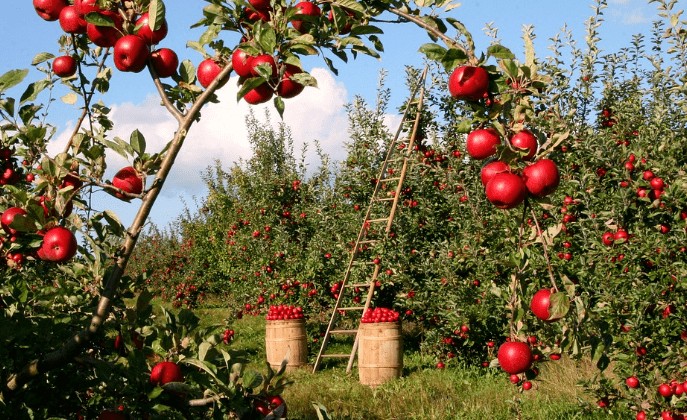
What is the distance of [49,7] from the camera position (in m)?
1.53

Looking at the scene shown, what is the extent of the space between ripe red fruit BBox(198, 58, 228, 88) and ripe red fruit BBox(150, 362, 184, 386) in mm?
666

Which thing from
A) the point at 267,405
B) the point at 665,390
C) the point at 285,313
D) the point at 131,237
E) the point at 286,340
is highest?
the point at 131,237

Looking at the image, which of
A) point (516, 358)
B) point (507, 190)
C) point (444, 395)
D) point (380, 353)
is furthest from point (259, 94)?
point (380, 353)

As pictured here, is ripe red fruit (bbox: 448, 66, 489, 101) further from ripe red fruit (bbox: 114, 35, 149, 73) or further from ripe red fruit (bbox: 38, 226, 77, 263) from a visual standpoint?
ripe red fruit (bbox: 38, 226, 77, 263)

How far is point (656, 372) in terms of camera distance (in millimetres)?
3824

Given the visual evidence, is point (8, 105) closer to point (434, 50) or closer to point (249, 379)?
point (249, 379)

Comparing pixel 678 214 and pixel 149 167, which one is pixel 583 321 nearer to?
pixel 149 167

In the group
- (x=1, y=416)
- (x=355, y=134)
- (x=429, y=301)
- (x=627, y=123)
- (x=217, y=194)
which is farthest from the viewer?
(x=217, y=194)

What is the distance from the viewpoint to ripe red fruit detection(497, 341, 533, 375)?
144 centimetres

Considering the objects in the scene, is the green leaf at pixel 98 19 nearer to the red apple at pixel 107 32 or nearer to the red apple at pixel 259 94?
the red apple at pixel 107 32

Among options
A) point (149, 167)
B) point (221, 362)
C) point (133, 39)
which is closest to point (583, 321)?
point (221, 362)

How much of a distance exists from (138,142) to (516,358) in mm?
1028

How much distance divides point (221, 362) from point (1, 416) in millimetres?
680

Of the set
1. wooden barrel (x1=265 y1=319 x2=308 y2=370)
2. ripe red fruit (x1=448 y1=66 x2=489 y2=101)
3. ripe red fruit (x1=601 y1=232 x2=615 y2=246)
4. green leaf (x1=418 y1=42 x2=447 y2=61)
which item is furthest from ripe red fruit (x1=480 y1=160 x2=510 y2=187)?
wooden barrel (x1=265 y1=319 x2=308 y2=370)
